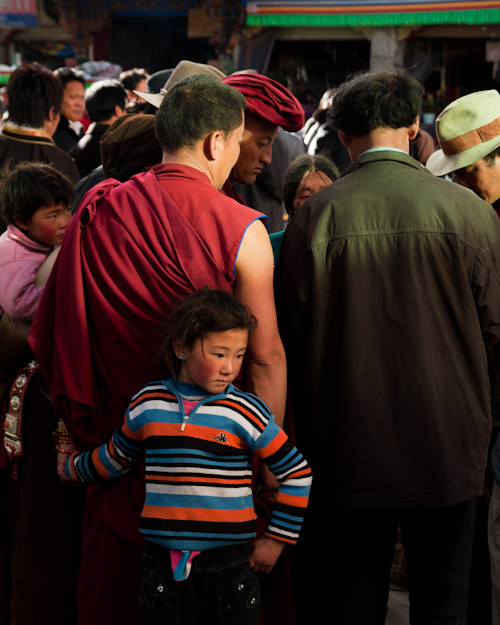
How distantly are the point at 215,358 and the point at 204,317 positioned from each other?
0.34ft

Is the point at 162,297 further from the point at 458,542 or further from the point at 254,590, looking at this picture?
the point at 458,542

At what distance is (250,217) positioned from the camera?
199 centimetres

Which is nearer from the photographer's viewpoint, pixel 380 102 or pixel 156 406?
pixel 156 406

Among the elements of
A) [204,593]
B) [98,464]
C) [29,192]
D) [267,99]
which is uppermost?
[267,99]

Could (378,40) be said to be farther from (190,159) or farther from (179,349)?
(179,349)

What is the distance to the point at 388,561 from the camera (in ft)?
7.34

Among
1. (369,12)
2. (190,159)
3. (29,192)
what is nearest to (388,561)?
(190,159)

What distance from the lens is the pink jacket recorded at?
7.89ft

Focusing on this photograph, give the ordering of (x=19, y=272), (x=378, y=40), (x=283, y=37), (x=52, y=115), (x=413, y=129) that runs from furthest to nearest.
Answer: (x=283, y=37) < (x=378, y=40) < (x=52, y=115) < (x=19, y=272) < (x=413, y=129)

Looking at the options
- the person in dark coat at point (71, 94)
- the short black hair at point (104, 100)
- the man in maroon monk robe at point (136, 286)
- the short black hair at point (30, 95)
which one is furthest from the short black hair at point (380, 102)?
the person in dark coat at point (71, 94)

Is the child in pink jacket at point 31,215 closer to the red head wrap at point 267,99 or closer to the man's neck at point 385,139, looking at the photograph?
the red head wrap at point 267,99

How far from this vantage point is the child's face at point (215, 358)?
6.06ft

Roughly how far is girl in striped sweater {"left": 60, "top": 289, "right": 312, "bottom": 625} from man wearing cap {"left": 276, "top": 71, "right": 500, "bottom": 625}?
0.25 meters

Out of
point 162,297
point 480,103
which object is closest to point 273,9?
point 480,103
